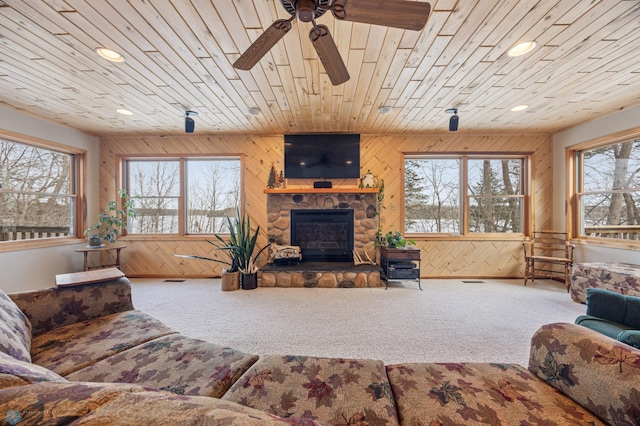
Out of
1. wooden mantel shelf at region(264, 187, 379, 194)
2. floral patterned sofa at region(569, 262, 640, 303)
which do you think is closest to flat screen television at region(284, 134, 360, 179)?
wooden mantel shelf at region(264, 187, 379, 194)

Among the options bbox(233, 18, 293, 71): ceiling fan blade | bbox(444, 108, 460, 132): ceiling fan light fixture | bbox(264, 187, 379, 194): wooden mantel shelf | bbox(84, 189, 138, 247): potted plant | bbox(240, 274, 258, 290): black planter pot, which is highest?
bbox(444, 108, 460, 132): ceiling fan light fixture

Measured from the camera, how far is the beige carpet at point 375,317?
2.21m

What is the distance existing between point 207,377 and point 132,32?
96.9 inches

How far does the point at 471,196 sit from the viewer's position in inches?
182

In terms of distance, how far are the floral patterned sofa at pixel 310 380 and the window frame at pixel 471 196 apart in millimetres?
3519

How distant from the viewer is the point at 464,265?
4480mm

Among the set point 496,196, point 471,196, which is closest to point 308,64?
point 471,196

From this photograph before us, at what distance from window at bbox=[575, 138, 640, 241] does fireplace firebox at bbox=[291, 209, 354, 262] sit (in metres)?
3.81

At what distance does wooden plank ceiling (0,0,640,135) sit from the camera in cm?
174

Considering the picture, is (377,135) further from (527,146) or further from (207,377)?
(207,377)

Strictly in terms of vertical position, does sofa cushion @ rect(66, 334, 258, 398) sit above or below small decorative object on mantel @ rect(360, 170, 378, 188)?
below

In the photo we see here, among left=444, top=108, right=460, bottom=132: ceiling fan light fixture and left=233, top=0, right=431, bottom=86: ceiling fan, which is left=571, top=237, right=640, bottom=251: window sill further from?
left=233, top=0, right=431, bottom=86: ceiling fan

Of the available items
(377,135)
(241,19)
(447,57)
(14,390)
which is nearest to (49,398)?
(14,390)

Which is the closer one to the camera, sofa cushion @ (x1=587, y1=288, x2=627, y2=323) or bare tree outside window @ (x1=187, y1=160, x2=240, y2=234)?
sofa cushion @ (x1=587, y1=288, x2=627, y2=323)
